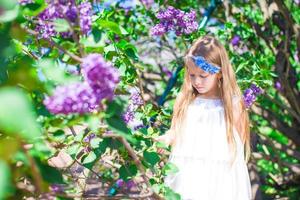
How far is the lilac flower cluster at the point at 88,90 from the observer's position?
3.57 ft

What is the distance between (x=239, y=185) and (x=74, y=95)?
1.61 meters

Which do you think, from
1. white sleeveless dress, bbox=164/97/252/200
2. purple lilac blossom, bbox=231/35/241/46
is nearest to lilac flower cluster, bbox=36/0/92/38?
white sleeveless dress, bbox=164/97/252/200

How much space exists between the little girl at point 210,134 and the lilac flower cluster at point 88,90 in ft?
4.36

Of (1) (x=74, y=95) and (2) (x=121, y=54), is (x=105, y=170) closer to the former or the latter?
(2) (x=121, y=54)

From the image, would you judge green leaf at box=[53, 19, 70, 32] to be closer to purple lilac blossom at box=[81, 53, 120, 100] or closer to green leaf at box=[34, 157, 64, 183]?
purple lilac blossom at box=[81, 53, 120, 100]

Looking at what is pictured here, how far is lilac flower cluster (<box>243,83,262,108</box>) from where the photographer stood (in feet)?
8.69

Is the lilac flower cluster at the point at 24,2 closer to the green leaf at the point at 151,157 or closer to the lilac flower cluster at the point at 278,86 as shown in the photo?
the green leaf at the point at 151,157

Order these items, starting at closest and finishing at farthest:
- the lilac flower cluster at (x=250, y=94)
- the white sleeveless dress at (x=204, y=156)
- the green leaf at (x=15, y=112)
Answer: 1. the green leaf at (x=15, y=112)
2. the white sleeveless dress at (x=204, y=156)
3. the lilac flower cluster at (x=250, y=94)

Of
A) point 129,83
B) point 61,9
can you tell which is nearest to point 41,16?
point 61,9

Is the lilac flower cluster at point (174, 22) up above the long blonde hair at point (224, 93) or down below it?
above

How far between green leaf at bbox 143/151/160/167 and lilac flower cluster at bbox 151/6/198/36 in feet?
3.49

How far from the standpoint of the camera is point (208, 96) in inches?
99.4

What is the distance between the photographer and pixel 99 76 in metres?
1.08

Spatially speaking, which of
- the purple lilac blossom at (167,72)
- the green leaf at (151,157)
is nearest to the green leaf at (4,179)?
the green leaf at (151,157)
